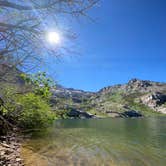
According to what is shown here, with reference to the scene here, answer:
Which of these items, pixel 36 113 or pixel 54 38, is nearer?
pixel 54 38

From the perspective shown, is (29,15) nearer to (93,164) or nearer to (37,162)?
(37,162)

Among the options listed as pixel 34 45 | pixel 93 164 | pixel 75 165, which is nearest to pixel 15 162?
pixel 75 165

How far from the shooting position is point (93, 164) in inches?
630

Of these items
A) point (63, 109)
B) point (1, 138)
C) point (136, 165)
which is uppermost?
point (63, 109)

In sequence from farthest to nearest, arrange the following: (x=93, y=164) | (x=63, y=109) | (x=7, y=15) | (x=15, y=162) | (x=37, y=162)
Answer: (x=63, y=109) < (x=93, y=164) < (x=37, y=162) < (x=15, y=162) < (x=7, y=15)

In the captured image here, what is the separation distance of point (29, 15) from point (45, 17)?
1.50ft

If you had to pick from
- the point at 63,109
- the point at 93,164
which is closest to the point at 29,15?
the point at 93,164

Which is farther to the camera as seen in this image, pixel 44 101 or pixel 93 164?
pixel 44 101

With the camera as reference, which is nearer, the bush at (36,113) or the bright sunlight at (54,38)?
the bright sunlight at (54,38)

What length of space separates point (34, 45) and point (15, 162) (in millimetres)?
8889

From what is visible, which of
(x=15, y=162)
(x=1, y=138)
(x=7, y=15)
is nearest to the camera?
(x=7, y=15)

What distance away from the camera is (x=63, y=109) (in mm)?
35531

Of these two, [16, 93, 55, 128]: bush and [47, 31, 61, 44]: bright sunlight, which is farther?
[16, 93, 55, 128]: bush

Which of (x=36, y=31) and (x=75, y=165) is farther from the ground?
(x=36, y=31)
